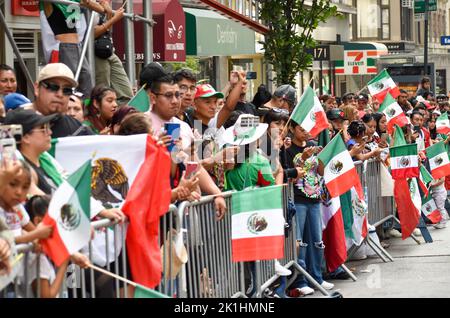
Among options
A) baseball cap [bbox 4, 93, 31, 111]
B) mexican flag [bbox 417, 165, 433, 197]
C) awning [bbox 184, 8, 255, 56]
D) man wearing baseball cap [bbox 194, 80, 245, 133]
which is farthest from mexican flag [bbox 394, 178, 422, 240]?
awning [bbox 184, 8, 255, 56]

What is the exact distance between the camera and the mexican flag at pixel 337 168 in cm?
A: 1173

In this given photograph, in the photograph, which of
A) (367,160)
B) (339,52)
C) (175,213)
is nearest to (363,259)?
(367,160)

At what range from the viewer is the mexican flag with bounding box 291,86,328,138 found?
1134 centimetres

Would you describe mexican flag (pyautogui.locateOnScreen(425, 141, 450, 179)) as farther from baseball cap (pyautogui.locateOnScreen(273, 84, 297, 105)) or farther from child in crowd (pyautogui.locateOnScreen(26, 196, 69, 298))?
child in crowd (pyautogui.locateOnScreen(26, 196, 69, 298))

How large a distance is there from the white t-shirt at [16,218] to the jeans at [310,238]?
5.53 m

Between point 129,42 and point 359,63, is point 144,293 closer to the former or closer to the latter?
point 129,42

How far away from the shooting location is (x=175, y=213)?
796cm

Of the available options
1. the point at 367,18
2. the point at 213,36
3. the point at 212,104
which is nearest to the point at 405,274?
the point at 212,104

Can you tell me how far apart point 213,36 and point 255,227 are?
1452 centimetres

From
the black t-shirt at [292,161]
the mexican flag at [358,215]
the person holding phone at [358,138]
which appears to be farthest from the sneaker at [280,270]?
the person holding phone at [358,138]

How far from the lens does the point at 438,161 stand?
57.6 ft

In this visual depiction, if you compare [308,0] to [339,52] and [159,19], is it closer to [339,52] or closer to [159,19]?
[339,52]

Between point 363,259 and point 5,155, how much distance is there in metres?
8.85

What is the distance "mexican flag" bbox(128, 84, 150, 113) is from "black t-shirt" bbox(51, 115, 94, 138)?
4.85 ft
